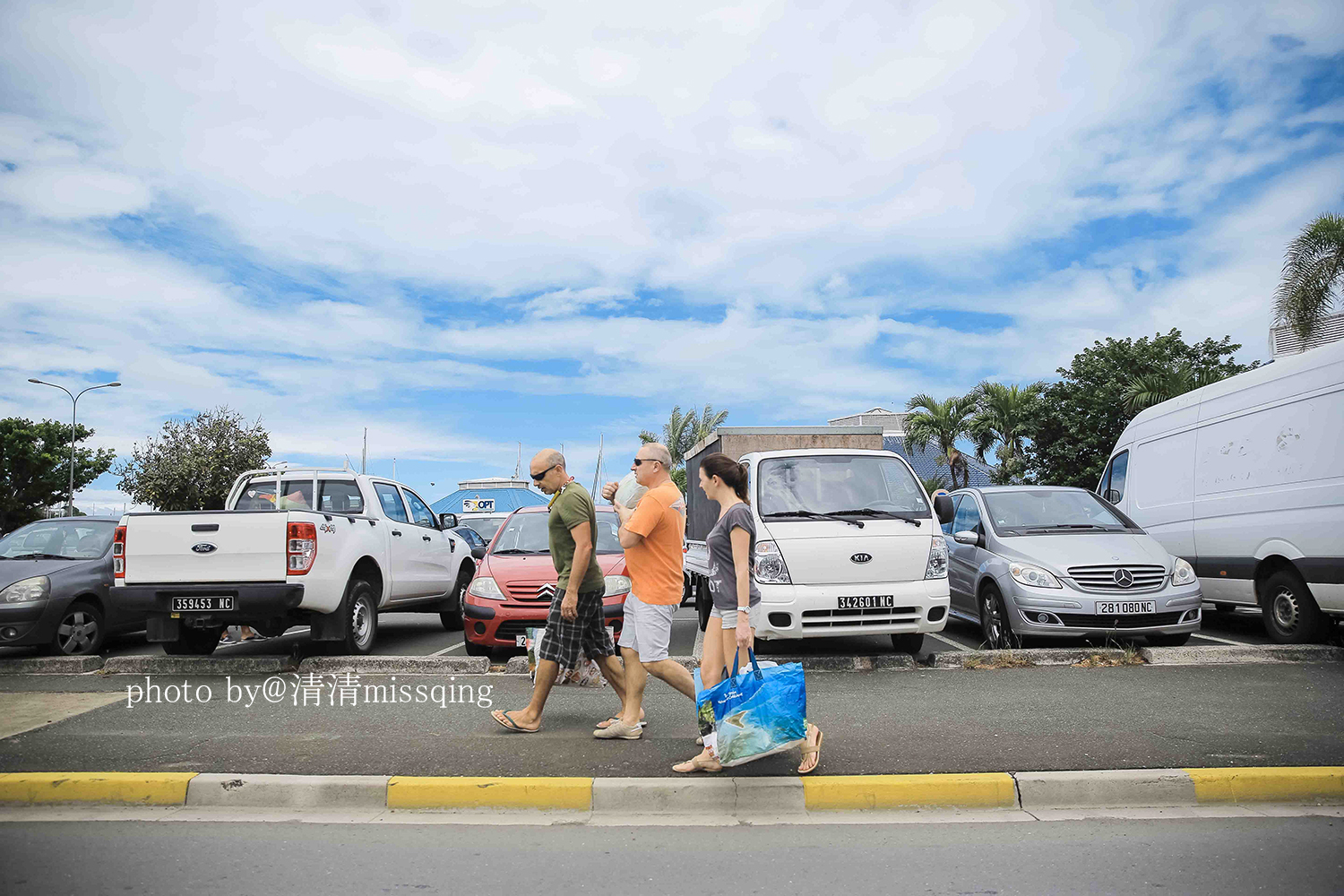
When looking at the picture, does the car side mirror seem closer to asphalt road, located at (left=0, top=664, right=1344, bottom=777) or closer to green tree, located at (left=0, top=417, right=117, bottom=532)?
asphalt road, located at (left=0, top=664, right=1344, bottom=777)

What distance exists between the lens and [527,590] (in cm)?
892

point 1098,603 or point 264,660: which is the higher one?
point 1098,603

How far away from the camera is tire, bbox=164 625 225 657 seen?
A: 9.02 m

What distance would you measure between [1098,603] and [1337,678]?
1.79 m

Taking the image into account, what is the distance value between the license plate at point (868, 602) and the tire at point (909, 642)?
0.65 metres

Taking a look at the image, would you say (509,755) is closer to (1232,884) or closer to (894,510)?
(1232,884)

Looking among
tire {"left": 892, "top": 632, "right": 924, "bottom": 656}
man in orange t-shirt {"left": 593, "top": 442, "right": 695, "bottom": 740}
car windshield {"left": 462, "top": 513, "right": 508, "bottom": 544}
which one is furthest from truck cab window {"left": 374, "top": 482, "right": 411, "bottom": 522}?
car windshield {"left": 462, "top": 513, "right": 508, "bottom": 544}

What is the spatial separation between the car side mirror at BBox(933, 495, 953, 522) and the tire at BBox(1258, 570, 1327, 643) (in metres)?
3.38

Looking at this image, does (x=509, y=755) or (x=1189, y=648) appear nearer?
(x=509, y=755)

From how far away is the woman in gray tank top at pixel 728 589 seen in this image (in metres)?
5.02

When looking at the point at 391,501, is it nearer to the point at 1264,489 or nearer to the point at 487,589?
the point at 487,589

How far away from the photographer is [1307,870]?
3.81 m

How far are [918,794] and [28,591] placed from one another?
28.5 ft

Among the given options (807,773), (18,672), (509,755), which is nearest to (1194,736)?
(807,773)
